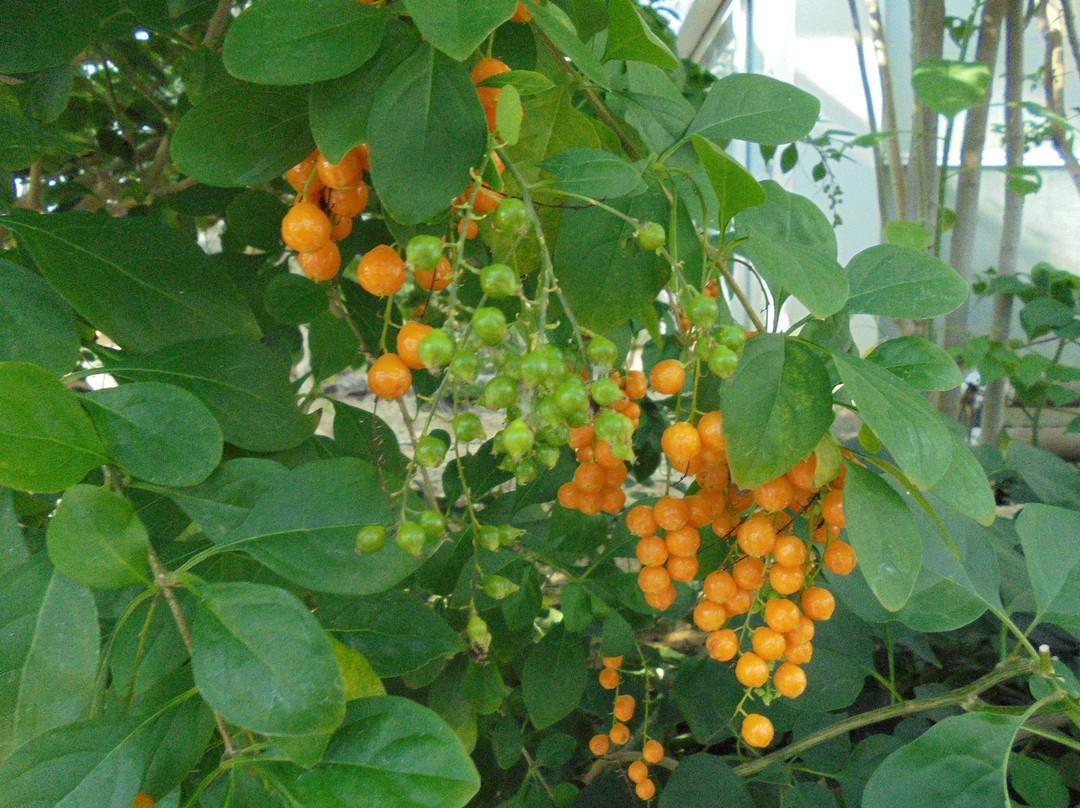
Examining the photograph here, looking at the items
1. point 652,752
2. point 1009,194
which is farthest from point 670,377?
point 1009,194

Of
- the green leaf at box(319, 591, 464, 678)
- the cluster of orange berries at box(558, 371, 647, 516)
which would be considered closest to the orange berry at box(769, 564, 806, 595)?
the cluster of orange berries at box(558, 371, 647, 516)

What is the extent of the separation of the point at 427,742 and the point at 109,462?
0.23 meters

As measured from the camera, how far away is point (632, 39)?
1.46 ft

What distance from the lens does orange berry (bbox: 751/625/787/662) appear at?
51cm

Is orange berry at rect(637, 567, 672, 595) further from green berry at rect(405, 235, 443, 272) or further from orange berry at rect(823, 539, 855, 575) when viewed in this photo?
green berry at rect(405, 235, 443, 272)

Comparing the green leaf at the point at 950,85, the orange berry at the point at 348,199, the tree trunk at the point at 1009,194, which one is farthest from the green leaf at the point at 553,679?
the tree trunk at the point at 1009,194

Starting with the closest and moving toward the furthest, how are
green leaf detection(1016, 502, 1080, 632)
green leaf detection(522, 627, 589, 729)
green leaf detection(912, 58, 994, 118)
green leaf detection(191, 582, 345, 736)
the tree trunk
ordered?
1. green leaf detection(191, 582, 345, 736)
2. green leaf detection(1016, 502, 1080, 632)
3. green leaf detection(522, 627, 589, 729)
4. green leaf detection(912, 58, 994, 118)
5. the tree trunk

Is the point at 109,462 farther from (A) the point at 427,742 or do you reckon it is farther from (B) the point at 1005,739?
(B) the point at 1005,739

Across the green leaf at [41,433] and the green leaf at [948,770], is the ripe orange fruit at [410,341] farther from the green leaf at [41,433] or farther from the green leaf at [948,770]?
the green leaf at [948,770]

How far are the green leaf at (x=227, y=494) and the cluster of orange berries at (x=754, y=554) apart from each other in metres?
0.25

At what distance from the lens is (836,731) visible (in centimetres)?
75

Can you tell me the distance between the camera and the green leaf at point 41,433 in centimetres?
35

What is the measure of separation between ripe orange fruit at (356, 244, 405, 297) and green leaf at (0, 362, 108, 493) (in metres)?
0.16

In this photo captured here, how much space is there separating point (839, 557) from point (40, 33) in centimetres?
63
